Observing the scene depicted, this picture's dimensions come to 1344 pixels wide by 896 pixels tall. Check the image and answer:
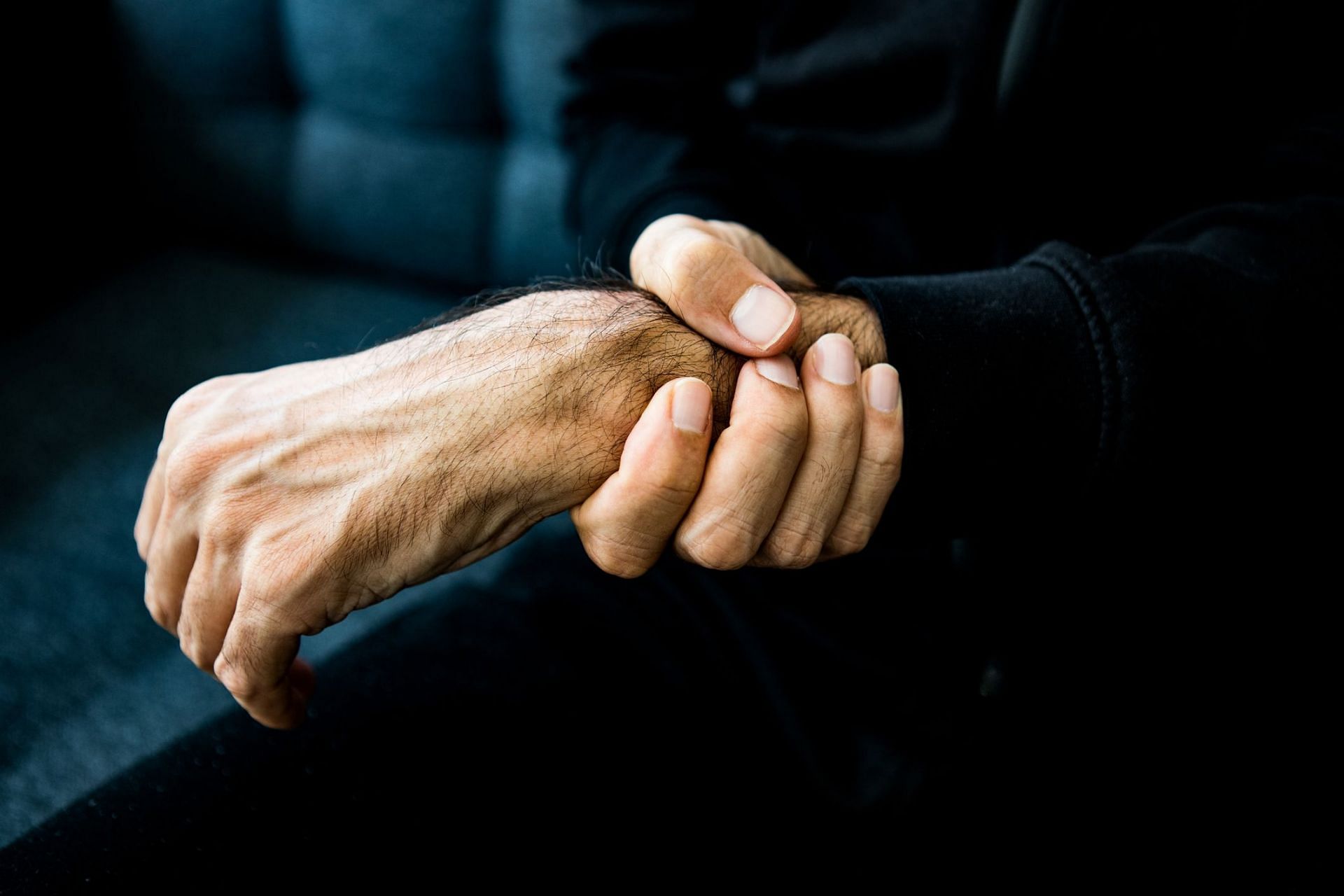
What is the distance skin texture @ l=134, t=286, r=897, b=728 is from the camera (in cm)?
56

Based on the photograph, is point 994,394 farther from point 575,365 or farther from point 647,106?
point 647,106

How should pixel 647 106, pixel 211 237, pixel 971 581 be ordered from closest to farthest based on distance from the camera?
pixel 971 581
pixel 647 106
pixel 211 237

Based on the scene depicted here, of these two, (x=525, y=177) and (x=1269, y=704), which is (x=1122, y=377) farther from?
(x=525, y=177)

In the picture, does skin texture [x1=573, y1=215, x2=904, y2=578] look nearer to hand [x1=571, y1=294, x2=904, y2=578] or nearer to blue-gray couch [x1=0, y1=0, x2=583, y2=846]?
hand [x1=571, y1=294, x2=904, y2=578]

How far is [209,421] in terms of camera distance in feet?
1.99

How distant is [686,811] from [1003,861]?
0.29 metres

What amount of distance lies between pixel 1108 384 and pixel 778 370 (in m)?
0.23

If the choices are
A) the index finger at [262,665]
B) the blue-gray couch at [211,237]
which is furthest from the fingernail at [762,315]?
the blue-gray couch at [211,237]

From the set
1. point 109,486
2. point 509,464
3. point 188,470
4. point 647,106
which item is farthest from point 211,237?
point 509,464

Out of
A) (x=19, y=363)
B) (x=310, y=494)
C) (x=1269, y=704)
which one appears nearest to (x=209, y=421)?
(x=310, y=494)

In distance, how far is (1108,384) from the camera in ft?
1.88

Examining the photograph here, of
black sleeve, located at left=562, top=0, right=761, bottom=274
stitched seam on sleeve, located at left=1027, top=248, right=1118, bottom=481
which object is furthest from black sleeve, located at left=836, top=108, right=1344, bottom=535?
black sleeve, located at left=562, top=0, right=761, bottom=274

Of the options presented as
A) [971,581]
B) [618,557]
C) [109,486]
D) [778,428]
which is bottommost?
[109,486]

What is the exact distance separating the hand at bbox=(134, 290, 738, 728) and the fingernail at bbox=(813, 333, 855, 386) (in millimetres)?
67
